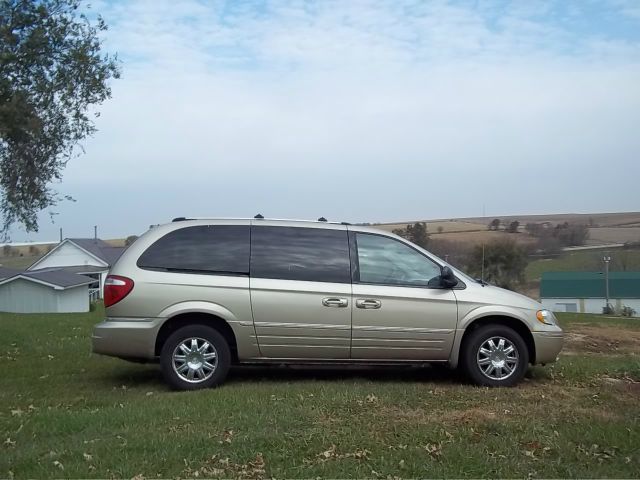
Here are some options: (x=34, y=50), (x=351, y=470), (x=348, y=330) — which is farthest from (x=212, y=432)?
(x=34, y=50)

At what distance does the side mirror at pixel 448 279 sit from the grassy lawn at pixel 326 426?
108 cm

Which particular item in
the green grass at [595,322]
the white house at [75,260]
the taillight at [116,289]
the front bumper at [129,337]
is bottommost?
the green grass at [595,322]

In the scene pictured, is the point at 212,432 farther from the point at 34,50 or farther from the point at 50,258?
the point at 50,258

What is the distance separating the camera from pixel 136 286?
7.12 meters

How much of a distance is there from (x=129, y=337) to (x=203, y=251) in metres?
1.18

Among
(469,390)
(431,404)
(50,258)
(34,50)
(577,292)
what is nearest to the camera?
(431,404)

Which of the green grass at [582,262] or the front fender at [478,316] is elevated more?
the green grass at [582,262]

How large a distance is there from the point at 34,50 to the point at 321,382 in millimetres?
7695

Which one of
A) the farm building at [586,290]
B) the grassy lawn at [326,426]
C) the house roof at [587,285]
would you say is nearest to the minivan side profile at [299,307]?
the grassy lawn at [326,426]

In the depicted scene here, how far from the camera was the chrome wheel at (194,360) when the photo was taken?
7074 millimetres

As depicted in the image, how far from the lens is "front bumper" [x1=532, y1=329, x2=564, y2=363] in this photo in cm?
746

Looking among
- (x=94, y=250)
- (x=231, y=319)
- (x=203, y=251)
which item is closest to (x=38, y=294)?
(x=94, y=250)

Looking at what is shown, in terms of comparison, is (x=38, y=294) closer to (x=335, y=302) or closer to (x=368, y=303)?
(x=335, y=302)

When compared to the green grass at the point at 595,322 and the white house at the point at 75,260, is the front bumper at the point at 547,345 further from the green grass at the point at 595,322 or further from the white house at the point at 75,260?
the white house at the point at 75,260
